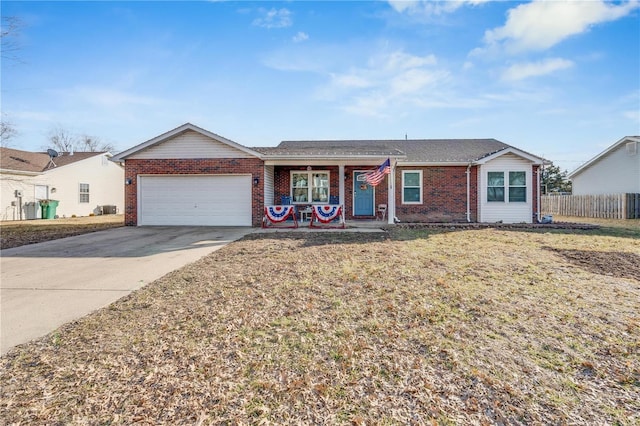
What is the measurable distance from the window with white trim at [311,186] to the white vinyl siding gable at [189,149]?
3.19 m

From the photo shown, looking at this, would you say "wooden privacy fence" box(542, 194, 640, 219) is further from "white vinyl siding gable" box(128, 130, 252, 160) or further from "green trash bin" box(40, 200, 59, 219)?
"green trash bin" box(40, 200, 59, 219)

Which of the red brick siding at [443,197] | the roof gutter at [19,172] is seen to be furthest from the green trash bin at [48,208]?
the red brick siding at [443,197]

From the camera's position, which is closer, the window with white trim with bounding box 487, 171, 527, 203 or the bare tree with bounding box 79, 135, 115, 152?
the window with white trim with bounding box 487, 171, 527, 203

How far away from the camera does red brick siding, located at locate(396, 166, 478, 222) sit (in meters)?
14.2

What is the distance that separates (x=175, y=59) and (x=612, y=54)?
17424mm

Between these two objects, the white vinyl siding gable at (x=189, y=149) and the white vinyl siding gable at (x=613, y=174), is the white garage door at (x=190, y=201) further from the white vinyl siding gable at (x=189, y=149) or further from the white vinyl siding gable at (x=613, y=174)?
the white vinyl siding gable at (x=613, y=174)

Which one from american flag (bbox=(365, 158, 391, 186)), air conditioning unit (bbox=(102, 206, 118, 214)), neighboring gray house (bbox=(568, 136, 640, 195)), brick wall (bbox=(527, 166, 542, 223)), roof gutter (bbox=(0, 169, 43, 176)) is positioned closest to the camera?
american flag (bbox=(365, 158, 391, 186))

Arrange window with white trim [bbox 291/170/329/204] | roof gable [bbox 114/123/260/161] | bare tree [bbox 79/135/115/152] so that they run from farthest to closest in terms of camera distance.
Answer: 1. bare tree [bbox 79/135/115/152]
2. window with white trim [bbox 291/170/329/204]
3. roof gable [bbox 114/123/260/161]

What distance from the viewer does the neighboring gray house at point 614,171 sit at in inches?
713

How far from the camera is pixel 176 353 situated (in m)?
2.74

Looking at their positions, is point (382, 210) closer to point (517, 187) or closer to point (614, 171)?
point (517, 187)

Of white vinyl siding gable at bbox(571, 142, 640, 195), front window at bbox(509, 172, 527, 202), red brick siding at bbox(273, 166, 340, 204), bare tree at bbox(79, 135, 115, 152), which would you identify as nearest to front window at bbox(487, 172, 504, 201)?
front window at bbox(509, 172, 527, 202)

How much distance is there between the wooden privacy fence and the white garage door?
2062 cm

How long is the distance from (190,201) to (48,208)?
12.9m
